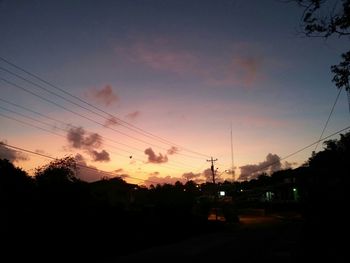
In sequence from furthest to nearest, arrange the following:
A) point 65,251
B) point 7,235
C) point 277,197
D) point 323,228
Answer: point 277,197
point 323,228
point 65,251
point 7,235

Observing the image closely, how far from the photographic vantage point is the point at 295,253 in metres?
20.4

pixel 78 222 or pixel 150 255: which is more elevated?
pixel 78 222

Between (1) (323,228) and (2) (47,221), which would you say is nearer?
(2) (47,221)

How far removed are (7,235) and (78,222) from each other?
488 centimetres

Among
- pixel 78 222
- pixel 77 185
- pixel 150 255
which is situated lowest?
pixel 150 255

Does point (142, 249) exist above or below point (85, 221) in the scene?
below

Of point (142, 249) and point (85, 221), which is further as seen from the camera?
point (142, 249)

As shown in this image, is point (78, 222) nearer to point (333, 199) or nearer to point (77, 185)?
point (77, 185)

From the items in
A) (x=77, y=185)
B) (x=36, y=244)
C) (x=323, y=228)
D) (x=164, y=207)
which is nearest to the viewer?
(x=36, y=244)

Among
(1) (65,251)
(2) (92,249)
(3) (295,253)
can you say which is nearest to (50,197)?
(1) (65,251)

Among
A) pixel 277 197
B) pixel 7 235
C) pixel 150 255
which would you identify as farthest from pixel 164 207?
pixel 277 197

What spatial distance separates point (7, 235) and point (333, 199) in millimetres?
18050

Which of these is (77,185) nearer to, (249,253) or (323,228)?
(249,253)

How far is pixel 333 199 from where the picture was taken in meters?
25.0
